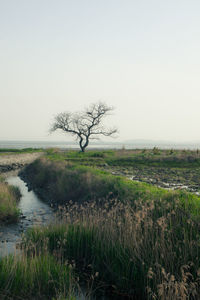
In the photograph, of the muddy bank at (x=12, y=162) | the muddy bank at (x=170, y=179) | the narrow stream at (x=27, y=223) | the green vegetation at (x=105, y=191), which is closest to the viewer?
the narrow stream at (x=27, y=223)

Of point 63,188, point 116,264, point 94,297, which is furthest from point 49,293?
point 63,188

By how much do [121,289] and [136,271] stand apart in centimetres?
73

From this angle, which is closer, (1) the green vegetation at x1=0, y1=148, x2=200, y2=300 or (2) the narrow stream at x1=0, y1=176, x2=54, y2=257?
(1) the green vegetation at x1=0, y1=148, x2=200, y2=300

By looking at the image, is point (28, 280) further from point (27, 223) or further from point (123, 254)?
point (27, 223)

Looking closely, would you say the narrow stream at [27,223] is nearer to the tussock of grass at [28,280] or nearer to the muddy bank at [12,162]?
the tussock of grass at [28,280]

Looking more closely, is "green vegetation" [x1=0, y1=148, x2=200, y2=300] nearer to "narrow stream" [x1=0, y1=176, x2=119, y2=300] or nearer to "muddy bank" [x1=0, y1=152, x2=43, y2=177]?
"narrow stream" [x1=0, y1=176, x2=119, y2=300]

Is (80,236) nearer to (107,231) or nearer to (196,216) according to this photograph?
(107,231)

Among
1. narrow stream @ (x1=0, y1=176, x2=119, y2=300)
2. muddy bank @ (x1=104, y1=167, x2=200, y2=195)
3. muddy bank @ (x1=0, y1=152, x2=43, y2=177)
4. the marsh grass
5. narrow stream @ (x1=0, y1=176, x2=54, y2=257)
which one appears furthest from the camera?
muddy bank @ (x1=0, y1=152, x2=43, y2=177)

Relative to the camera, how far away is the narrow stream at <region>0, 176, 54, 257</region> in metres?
9.27

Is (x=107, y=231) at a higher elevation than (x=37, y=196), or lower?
higher

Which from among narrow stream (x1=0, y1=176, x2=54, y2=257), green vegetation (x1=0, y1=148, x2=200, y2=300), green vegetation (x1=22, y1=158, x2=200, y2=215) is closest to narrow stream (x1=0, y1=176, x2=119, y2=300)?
narrow stream (x1=0, y1=176, x2=54, y2=257)

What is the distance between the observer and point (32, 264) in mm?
5816

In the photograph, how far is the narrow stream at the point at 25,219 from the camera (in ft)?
30.4

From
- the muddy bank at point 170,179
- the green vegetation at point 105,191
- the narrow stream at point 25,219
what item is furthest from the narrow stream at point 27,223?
the muddy bank at point 170,179
